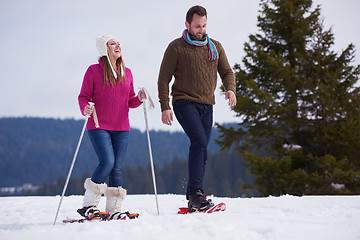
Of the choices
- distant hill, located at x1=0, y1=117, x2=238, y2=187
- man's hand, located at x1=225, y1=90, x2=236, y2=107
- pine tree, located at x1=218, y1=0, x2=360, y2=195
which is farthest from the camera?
distant hill, located at x1=0, y1=117, x2=238, y2=187

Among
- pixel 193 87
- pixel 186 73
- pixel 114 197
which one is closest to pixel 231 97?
pixel 193 87

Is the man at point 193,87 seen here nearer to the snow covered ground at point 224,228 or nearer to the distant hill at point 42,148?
the snow covered ground at point 224,228

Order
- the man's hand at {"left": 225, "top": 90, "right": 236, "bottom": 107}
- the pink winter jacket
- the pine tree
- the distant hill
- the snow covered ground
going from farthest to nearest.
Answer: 1. the distant hill
2. the pine tree
3. the man's hand at {"left": 225, "top": 90, "right": 236, "bottom": 107}
4. the pink winter jacket
5. the snow covered ground

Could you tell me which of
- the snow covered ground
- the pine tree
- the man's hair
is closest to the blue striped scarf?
the man's hair

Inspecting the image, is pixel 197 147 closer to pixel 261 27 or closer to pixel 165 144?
pixel 261 27

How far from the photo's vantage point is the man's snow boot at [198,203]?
3824mm

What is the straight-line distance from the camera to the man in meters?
3.95

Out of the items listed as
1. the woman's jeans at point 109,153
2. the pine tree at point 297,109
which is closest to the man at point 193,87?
the woman's jeans at point 109,153

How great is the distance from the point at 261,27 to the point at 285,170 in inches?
265

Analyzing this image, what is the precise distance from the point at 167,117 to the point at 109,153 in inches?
27.5

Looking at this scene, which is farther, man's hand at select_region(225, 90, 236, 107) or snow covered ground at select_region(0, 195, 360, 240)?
man's hand at select_region(225, 90, 236, 107)

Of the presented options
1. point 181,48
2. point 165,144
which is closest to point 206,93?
point 181,48

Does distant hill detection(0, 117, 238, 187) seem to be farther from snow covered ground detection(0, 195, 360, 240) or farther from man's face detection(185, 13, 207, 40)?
snow covered ground detection(0, 195, 360, 240)

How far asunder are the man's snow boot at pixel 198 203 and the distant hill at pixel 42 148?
77656 millimetres
